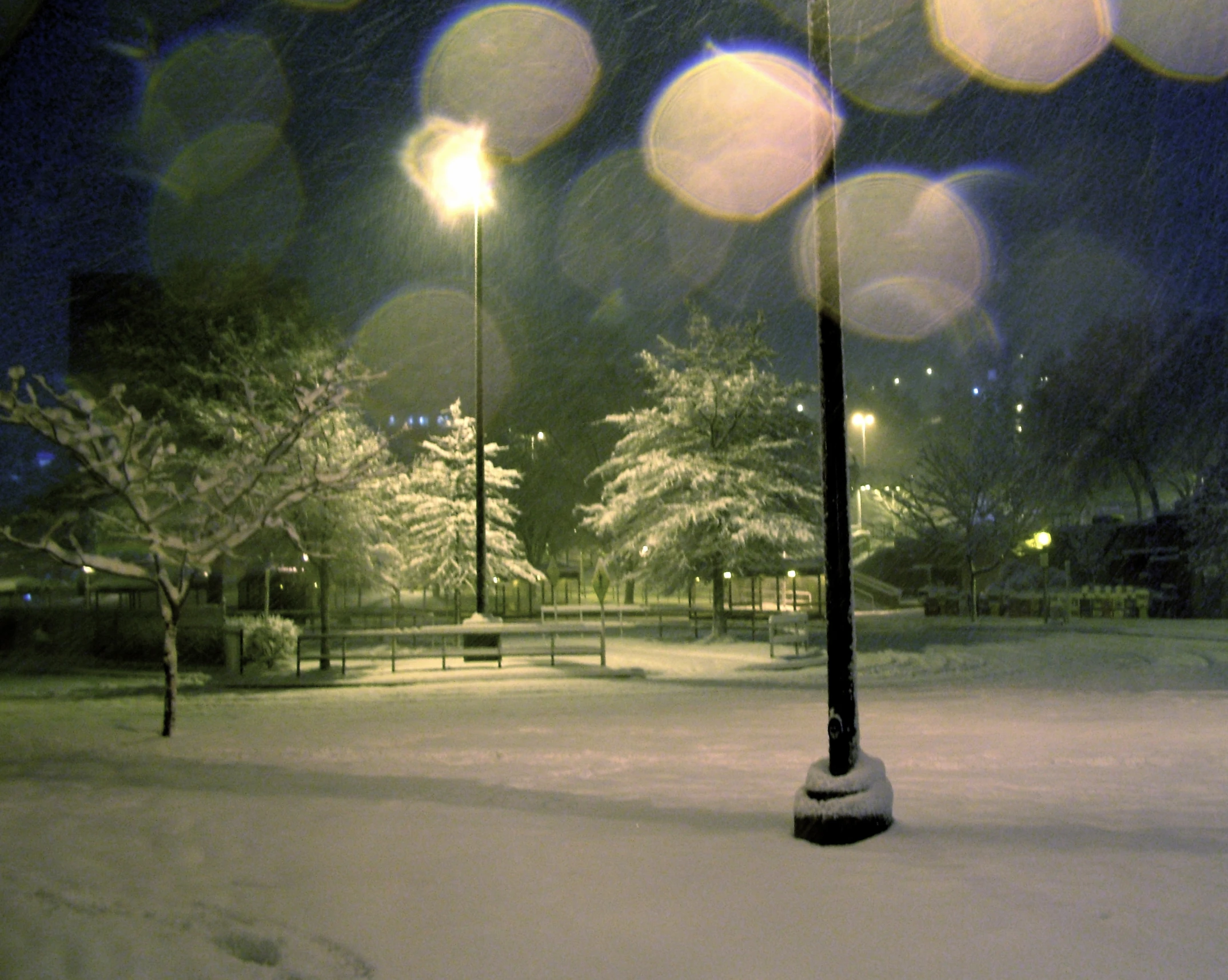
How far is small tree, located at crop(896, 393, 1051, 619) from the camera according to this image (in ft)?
122

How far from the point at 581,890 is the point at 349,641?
24496 millimetres

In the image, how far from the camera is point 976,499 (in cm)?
3709

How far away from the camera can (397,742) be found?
1143cm

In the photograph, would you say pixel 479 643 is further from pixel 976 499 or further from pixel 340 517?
pixel 976 499

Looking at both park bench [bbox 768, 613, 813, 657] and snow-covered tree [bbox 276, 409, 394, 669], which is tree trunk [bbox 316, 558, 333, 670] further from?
park bench [bbox 768, 613, 813, 657]

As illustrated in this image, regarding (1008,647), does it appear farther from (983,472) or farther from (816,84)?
(816,84)

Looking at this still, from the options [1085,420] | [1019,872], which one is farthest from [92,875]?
[1085,420]

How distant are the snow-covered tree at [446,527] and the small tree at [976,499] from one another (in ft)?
52.9

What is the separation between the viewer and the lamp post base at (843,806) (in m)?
6.34

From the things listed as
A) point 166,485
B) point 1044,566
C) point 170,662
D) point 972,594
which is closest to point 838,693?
point 170,662

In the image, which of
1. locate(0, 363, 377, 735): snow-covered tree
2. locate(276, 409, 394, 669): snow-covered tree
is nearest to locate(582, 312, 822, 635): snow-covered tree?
locate(276, 409, 394, 669): snow-covered tree

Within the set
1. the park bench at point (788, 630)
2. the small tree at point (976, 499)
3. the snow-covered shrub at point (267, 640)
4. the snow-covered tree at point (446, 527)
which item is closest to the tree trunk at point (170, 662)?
the snow-covered shrub at point (267, 640)

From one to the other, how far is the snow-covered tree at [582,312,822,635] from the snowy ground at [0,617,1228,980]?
1314 centimetres

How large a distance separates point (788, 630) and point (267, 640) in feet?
39.2
